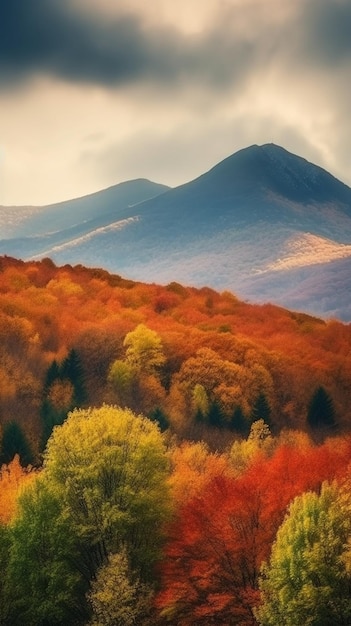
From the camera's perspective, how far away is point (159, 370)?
131 m

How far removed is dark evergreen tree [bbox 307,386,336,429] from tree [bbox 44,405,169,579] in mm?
61296

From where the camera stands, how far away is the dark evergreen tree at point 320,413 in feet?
407

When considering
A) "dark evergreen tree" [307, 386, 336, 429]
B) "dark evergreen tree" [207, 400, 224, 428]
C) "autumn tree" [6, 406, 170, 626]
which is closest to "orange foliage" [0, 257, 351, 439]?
"dark evergreen tree" [307, 386, 336, 429]

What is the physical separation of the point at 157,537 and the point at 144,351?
6926cm

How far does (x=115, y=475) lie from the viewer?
63.1m

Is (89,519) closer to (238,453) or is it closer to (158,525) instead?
(158,525)

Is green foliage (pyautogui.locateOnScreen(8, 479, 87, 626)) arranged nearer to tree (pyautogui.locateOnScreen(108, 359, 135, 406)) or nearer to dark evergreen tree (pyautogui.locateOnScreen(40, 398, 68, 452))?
dark evergreen tree (pyautogui.locateOnScreen(40, 398, 68, 452))

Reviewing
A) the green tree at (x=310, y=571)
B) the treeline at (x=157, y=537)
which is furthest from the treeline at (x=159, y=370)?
the green tree at (x=310, y=571)

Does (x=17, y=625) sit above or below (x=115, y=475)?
below

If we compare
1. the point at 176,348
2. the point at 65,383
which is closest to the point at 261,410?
the point at 176,348

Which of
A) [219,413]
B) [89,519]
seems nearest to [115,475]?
[89,519]

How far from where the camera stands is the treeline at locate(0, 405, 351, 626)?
50719 mm

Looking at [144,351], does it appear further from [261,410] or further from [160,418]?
[160,418]

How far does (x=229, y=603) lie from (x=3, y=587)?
16081 millimetres
